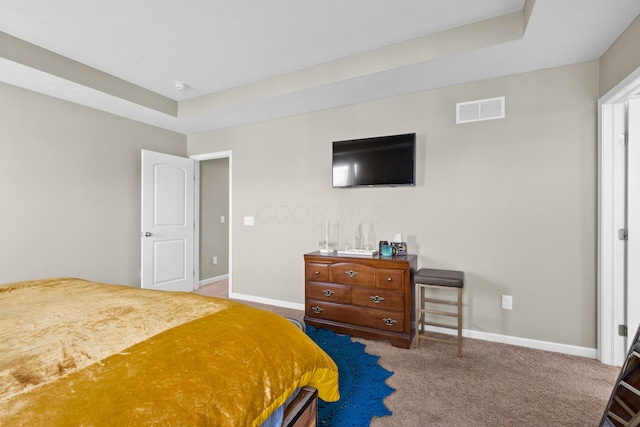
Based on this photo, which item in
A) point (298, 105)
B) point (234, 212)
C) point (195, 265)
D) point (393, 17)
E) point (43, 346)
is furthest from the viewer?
point (195, 265)

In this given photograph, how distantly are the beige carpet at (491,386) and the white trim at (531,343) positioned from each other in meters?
0.07

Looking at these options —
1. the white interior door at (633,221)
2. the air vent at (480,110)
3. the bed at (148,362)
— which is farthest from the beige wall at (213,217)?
the white interior door at (633,221)

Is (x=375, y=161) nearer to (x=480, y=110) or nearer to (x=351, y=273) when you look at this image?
(x=480, y=110)

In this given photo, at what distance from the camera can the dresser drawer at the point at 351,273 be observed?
9.14ft

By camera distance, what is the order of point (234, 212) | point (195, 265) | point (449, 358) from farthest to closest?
1. point (195, 265)
2. point (234, 212)
3. point (449, 358)

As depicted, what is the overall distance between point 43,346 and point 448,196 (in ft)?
9.82

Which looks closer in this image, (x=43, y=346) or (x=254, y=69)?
(x=43, y=346)

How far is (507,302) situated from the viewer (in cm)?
274

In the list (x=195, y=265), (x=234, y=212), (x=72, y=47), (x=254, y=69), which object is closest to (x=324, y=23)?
(x=254, y=69)

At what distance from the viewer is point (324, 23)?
2.34m

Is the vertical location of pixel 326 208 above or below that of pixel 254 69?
below

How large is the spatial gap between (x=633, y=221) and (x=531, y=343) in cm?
124

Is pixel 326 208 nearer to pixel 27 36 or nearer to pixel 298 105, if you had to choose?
pixel 298 105

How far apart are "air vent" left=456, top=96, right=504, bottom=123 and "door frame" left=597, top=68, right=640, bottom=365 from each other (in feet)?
2.32
